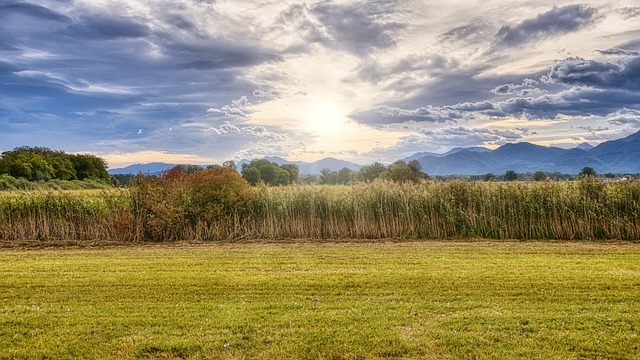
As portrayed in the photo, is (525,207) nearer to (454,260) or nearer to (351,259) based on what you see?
(454,260)

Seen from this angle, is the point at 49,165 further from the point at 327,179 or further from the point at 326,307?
the point at 326,307

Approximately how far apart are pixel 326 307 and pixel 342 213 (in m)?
10.7

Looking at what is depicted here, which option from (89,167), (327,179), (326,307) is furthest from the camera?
(89,167)

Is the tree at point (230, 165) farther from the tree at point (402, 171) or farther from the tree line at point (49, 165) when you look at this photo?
the tree line at point (49, 165)

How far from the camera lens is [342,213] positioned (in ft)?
59.7

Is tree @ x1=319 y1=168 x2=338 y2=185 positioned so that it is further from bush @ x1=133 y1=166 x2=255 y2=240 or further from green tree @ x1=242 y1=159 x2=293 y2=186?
bush @ x1=133 y1=166 x2=255 y2=240

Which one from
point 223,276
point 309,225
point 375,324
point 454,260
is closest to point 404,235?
point 309,225

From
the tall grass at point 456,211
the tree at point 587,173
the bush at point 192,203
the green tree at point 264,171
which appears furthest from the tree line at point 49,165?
the tree at point 587,173

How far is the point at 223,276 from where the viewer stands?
10133 millimetres

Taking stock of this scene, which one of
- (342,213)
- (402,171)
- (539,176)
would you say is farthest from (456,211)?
(402,171)

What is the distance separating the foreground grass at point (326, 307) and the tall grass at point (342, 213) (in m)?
4.56

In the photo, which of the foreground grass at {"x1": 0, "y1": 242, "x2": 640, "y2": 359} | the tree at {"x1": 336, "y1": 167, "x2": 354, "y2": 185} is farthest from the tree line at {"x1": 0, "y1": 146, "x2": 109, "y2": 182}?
the foreground grass at {"x1": 0, "y1": 242, "x2": 640, "y2": 359}

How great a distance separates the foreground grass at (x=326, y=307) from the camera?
19.5 feet

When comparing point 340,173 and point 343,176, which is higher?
point 340,173
